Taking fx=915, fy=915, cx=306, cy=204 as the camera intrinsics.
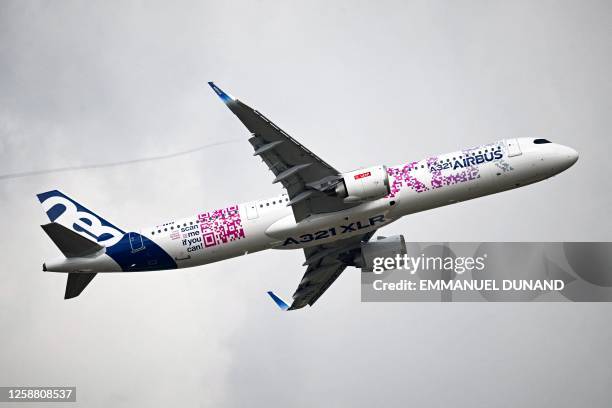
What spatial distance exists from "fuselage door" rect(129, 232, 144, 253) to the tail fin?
6.58 ft

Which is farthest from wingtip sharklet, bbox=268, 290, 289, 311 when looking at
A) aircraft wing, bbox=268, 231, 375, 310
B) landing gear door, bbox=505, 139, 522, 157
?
landing gear door, bbox=505, 139, 522, 157

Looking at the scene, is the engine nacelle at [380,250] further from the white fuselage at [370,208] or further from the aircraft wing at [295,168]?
the aircraft wing at [295,168]

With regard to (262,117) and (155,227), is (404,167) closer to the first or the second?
(262,117)

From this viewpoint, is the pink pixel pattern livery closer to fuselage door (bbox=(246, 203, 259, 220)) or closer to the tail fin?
fuselage door (bbox=(246, 203, 259, 220))

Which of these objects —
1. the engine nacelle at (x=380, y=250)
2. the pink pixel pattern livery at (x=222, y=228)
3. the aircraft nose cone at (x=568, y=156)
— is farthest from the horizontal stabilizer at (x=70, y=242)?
the aircraft nose cone at (x=568, y=156)

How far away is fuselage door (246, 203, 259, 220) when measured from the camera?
56969 mm

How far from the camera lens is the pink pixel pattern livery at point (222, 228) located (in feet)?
187

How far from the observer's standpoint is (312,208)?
56188 millimetres

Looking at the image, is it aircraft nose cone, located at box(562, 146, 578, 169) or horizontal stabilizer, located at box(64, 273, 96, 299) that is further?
horizontal stabilizer, located at box(64, 273, 96, 299)

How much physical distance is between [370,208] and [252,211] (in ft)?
24.4

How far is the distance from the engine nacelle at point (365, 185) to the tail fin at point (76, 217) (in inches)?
596

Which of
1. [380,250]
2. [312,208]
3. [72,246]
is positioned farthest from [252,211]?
[72,246]

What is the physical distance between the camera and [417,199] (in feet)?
183

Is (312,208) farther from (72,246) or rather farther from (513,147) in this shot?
(72,246)
